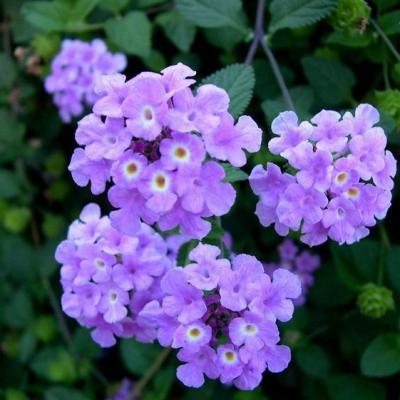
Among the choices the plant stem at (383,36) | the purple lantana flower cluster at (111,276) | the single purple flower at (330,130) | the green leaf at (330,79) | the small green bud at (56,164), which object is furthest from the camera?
the small green bud at (56,164)

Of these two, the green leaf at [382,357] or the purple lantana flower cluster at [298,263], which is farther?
the purple lantana flower cluster at [298,263]

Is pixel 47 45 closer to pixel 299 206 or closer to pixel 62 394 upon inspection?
pixel 62 394

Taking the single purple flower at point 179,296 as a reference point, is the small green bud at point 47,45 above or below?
below

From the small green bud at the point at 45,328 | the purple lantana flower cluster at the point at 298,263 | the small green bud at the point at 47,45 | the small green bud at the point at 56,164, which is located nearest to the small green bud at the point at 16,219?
the small green bud at the point at 56,164

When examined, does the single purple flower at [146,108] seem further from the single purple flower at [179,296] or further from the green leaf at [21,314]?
the green leaf at [21,314]

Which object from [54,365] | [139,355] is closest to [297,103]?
[139,355]

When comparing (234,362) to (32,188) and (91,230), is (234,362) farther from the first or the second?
(32,188)

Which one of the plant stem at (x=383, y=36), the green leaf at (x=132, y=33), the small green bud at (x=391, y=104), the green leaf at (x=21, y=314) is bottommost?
the green leaf at (x=21, y=314)

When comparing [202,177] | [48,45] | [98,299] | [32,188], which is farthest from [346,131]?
[32,188]
